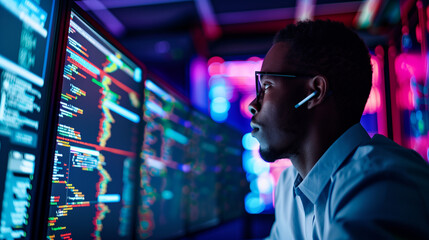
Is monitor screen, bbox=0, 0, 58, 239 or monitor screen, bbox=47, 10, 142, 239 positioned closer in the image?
monitor screen, bbox=0, 0, 58, 239

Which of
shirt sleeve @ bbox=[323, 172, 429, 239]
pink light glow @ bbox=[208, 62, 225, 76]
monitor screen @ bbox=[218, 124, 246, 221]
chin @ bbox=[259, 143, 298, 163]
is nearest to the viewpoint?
shirt sleeve @ bbox=[323, 172, 429, 239]

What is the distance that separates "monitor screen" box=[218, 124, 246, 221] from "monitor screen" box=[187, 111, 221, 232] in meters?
0.11

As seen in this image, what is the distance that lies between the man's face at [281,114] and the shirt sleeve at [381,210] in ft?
1.03

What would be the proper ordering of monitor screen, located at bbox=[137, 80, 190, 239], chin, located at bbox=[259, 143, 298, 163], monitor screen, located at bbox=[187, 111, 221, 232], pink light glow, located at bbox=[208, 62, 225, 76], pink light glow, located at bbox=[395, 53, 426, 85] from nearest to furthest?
chin, located at bbox=[259, 143, 298, 163], monitor screen, located at bbox=[137, 80, 190, 239], monitor screen, located at bbox=[187, 111, 221, 232], pink light glow, located at bbox=[395, 53, 426, 85], pink light glow, located at bbox=[208, 62, 225, 76]

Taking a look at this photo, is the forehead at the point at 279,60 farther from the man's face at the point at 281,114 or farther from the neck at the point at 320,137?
the neck at the point at 320,137

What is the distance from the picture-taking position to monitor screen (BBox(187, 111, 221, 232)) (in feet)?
5.52

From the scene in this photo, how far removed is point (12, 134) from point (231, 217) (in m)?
1.98

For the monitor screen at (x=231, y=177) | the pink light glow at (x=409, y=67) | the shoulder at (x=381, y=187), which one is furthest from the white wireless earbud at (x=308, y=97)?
the pink light glow at (x=409, y=67)

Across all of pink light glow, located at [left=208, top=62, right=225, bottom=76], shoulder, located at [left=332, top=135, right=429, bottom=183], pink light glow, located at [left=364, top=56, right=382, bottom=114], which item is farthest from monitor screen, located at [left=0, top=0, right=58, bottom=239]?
pink light glow, located at [left=364, top=56, right=382, bottom=114]

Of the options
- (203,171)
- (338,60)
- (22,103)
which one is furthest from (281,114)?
(203,171)

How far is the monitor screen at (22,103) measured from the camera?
636 mm

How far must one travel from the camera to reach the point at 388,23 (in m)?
3.56

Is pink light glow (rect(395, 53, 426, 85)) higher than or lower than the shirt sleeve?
higher

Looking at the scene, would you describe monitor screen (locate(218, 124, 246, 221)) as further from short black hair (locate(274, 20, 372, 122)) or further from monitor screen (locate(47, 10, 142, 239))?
short black hair (locate(274, 20, 372, 122))
